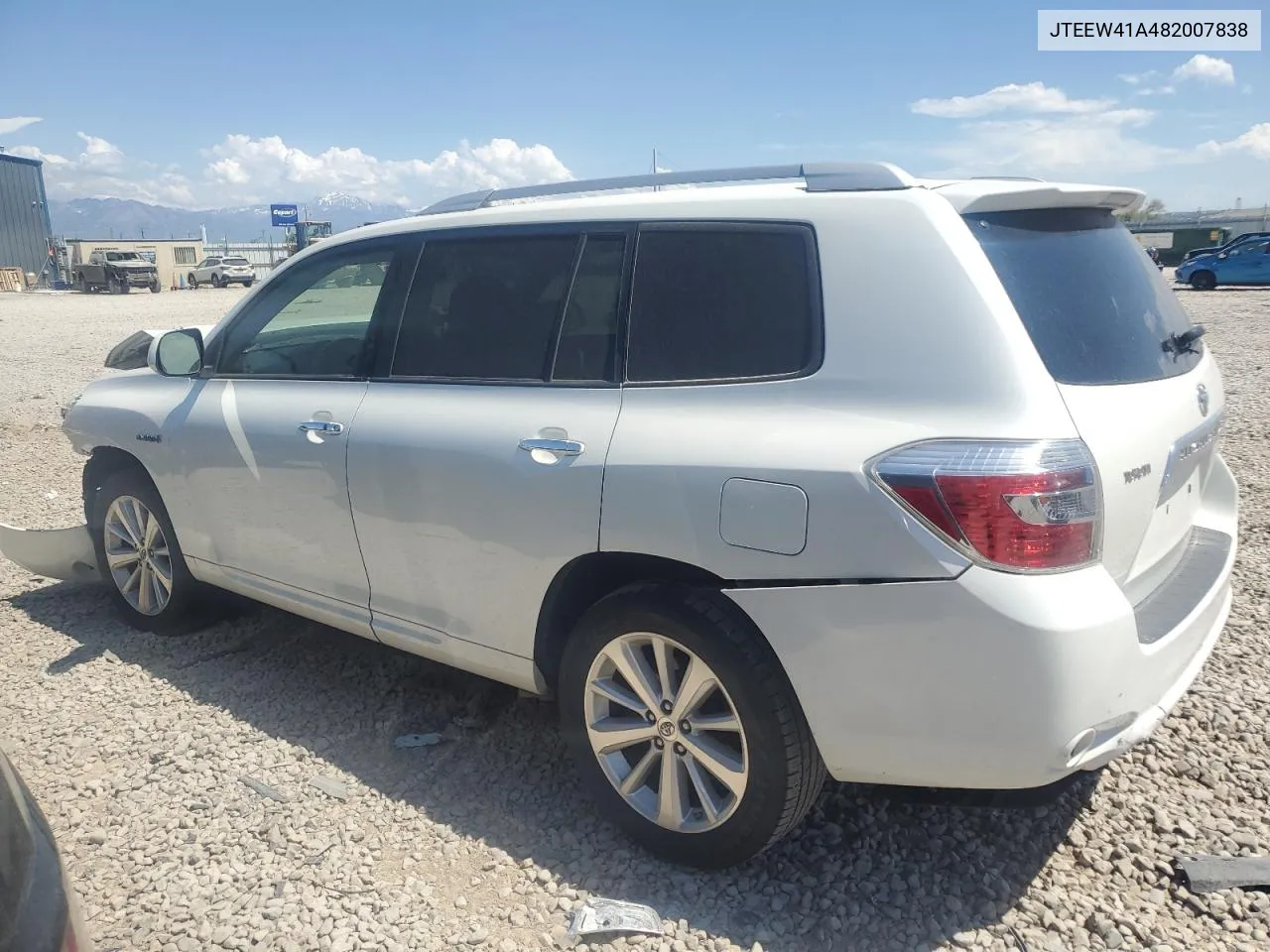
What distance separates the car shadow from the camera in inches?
105

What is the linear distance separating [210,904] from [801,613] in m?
1.90

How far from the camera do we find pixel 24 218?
5744 centimetres

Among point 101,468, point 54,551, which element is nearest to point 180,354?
point 101,468

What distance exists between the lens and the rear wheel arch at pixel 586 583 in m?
2.68

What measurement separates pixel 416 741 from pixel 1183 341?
2.95 m

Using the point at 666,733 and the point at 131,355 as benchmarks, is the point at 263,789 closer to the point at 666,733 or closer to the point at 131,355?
the point at 666,733

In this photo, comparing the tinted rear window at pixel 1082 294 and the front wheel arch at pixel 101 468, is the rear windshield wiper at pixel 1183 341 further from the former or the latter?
the front wheel arch at pixel 101 468

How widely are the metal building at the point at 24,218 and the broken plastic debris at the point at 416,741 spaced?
62.4 meters

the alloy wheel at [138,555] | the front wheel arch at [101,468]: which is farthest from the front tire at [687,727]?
the front wheel arch at [101,468]

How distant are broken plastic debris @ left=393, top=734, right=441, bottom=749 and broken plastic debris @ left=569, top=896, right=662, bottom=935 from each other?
112 cm

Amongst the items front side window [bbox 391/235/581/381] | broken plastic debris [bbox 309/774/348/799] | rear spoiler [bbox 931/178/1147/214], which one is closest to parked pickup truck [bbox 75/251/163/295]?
front side window [bbox 391/235/581/381]

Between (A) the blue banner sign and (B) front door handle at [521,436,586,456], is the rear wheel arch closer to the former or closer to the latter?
(B) front door handle at [521,436,586,456]

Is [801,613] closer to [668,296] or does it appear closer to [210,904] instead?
[668,296]

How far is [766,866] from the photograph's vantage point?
2854 millimetres
